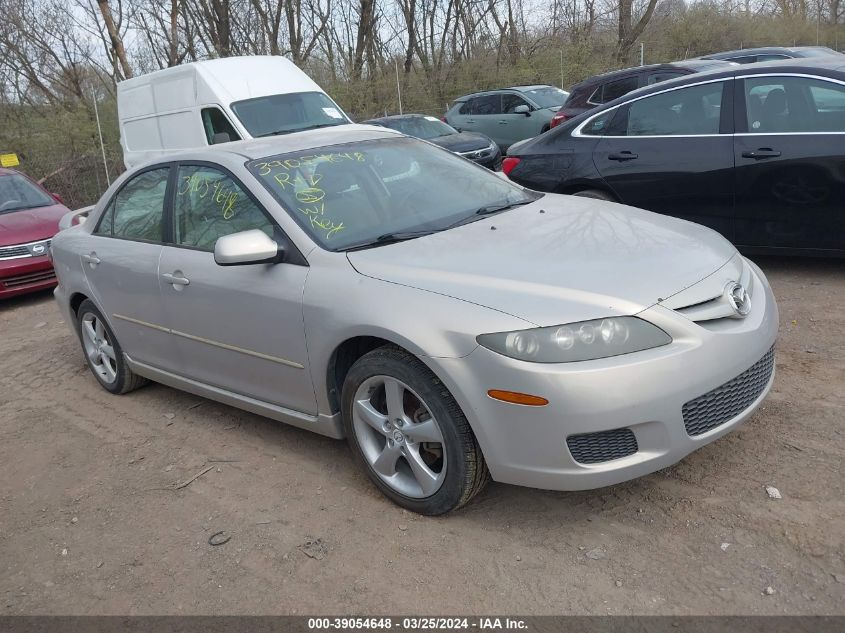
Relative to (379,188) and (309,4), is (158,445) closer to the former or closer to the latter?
(379,188)

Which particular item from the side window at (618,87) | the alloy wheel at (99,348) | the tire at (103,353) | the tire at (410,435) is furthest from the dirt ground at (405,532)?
the side window at (618,87)

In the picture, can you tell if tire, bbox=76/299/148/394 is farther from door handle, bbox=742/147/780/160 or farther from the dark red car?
door handle, bbox=742/147/780/160

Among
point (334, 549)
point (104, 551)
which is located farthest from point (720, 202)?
point (104, 551)

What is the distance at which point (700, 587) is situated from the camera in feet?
8.74

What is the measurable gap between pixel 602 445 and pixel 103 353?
3.67 m

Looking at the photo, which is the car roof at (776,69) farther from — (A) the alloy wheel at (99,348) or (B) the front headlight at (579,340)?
(A) the alloy wheel at (99,348)

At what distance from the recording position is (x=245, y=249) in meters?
3.48

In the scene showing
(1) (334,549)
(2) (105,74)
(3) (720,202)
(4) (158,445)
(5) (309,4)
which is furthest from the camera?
(5) (309,4)

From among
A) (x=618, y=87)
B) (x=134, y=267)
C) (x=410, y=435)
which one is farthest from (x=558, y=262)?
(x=618, y=87)

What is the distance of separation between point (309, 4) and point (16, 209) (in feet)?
67.3

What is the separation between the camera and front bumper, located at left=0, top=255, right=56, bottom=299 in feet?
28.0

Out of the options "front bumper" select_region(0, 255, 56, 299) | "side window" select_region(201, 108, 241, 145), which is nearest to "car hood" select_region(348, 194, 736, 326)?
"front bumper" select_region(0, 255, 56, 299)

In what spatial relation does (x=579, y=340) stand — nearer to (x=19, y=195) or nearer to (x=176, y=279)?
(x=176, y=279)

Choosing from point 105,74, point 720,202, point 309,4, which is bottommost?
point 720,202
